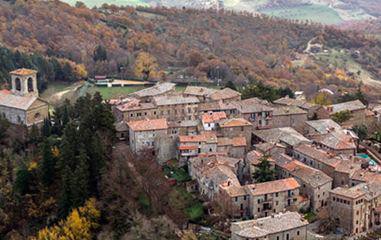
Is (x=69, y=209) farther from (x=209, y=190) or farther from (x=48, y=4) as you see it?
(x=48, y=4)

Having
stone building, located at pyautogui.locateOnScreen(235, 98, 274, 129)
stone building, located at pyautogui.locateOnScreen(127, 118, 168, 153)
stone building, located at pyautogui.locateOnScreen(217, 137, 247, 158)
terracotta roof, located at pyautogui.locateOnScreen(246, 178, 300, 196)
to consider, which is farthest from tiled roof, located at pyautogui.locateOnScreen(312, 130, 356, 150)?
stone building, located at pyautogui.locateOnScreen(127, 118, 168, 153)

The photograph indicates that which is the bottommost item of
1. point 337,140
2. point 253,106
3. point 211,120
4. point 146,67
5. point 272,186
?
point 272,186

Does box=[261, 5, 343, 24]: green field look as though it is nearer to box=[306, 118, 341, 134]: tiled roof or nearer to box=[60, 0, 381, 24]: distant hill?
box=[60, 0, 381, 24]: distant hill

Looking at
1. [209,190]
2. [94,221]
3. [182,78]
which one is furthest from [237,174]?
[182,78]

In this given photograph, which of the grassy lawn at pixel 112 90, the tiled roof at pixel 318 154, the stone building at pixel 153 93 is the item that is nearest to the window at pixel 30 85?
the grassy lawn at pixel 112 90

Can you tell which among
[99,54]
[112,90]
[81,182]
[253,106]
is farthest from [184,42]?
[81,182]

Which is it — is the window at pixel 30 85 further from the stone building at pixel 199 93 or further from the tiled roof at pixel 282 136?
the tiled roof at pixel 282 136

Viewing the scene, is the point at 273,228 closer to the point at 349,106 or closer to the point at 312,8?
the point at 349,106
